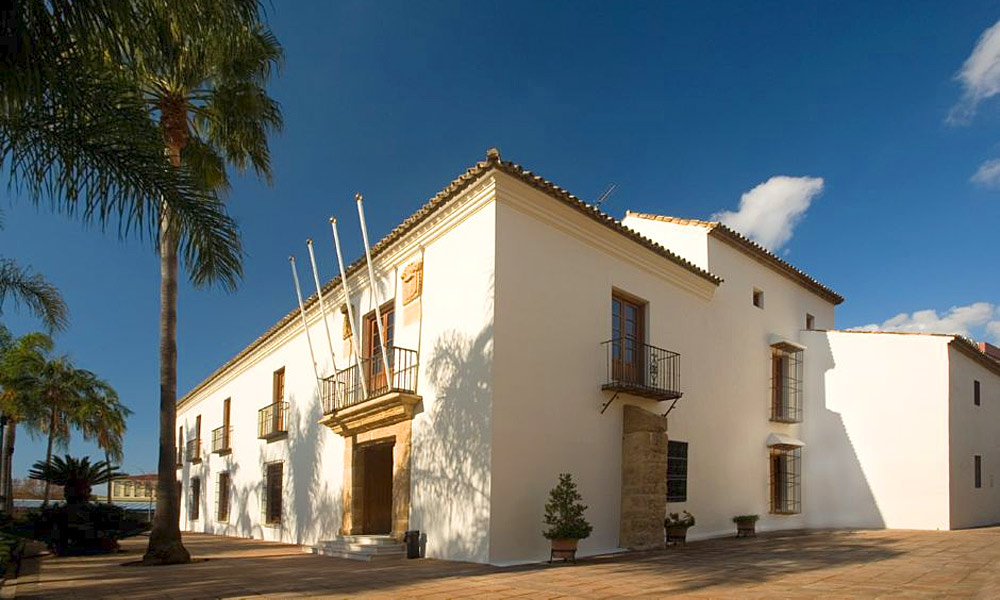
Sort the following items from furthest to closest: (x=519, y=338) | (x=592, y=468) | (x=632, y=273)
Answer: (x=632, y=273) < (x=592, y=468) < (x=519, y=338)

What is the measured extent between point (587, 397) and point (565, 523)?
89.7 inches

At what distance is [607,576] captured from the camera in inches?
339

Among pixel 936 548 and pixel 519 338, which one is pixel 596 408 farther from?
pixel 936 548

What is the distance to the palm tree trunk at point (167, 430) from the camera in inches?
453

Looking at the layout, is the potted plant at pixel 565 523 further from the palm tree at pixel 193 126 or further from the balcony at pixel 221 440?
the balcony at pixel 221 440

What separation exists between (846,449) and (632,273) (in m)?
8.04

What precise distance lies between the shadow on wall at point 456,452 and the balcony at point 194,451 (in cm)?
1764

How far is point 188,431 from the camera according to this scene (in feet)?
98.8

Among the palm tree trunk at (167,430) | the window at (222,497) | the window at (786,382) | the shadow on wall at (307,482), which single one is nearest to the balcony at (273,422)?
the shadow on wall at (307,482)

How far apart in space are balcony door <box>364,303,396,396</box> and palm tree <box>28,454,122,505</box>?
592 cm

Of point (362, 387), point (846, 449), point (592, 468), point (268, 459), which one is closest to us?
point (592, 468)

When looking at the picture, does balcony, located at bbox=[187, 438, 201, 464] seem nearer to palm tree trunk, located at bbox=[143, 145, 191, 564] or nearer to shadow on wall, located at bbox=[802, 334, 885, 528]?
palm tree trunk, located at bbox=[143, 145, 191, 564]

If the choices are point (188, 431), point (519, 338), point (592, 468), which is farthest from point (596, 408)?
point (188, 431)

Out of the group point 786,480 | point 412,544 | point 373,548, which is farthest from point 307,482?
point 786,480
